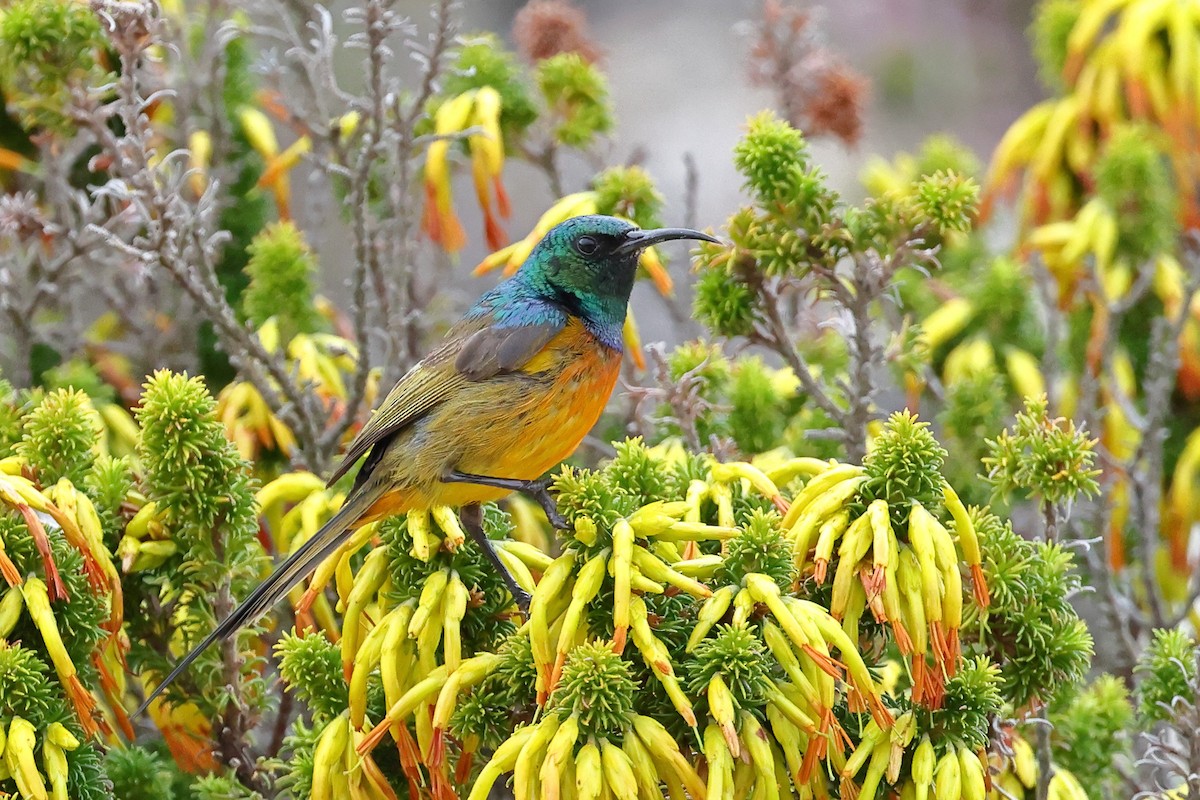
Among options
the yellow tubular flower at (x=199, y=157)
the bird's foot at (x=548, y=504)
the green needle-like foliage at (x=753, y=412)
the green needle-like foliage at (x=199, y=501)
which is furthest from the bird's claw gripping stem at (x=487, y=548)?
the yellow tubular flower at (x=199, y=157)

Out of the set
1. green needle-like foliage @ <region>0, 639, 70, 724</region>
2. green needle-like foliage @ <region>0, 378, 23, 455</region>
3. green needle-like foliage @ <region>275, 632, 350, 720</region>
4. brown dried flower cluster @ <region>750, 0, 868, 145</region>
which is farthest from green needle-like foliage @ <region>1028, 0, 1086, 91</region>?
green needle-like foliage @ <region>0, 639, 70, 724</region>

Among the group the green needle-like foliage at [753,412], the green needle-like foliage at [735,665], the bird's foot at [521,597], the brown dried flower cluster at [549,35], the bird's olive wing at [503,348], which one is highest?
the brown dried flower cluster at [549,35]

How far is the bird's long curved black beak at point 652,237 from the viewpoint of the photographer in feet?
9.39

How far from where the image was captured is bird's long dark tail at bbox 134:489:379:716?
2.49 metres

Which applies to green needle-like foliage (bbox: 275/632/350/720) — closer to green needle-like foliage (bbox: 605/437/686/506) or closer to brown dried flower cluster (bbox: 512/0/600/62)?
green needle-like foliage (bbox: 605/437/686/506)

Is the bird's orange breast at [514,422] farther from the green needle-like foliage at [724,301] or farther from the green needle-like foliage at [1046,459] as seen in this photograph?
the green needle-like foliage at [1046,459]

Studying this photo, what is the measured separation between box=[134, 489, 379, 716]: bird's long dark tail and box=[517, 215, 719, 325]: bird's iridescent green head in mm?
667

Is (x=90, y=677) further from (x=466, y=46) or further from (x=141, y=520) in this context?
(x=466, y=46)

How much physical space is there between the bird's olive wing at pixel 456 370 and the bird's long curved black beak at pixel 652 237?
223 millimetres

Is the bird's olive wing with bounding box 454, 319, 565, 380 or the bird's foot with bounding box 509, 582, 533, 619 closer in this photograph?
the bird's foot with bounding box 509, 582, 533, 619

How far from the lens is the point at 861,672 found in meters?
2.03

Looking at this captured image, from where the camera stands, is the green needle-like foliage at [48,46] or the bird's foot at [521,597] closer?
the bird's foot at [521,597]

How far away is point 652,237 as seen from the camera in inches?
115

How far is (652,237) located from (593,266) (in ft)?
0.55
